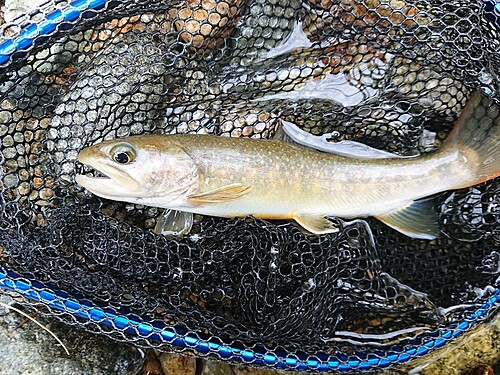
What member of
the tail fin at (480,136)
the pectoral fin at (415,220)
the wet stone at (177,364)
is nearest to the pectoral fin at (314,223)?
the pectoral fin at (415,220)

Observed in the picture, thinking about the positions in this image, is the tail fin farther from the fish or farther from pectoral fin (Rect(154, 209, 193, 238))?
pectoral fin (Rect(154, 209, 193, 238))

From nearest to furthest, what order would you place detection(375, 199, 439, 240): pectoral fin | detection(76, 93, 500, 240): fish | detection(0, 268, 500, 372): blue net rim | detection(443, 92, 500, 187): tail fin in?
detection(0, 268, 500, 372): blue net rim
detection(76, 93, 500, 240): fish
detection(443, 92, 500, 187): tail fin
detection(375, 199, 439, 240): pectoral fin

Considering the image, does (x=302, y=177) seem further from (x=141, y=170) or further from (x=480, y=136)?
(x=480, y=136)

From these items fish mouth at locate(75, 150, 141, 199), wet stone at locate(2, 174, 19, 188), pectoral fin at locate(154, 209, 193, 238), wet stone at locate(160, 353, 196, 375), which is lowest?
wet stone at locate(160, 353, 196, 375)

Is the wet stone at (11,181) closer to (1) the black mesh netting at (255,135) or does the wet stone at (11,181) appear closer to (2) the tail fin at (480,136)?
(1) the black mesh netting at (255,135)

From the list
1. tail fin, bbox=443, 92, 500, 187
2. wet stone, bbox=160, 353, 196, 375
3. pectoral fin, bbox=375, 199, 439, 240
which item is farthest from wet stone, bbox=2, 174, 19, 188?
tail fin, bbox=443, 92, 500, 187

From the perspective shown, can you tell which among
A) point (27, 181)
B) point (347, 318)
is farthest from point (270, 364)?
→ point (27, 181)
